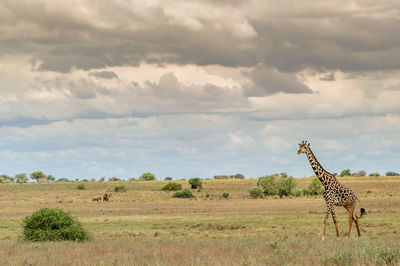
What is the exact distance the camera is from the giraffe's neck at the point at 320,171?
2711 cm

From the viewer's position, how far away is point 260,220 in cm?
4194

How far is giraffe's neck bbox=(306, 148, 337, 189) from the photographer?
27109 millimetres

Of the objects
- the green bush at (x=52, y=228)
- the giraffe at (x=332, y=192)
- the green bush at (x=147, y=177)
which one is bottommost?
the green bush at (x=52, y=228)

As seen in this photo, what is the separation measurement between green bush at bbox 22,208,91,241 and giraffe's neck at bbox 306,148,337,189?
11.5 meters

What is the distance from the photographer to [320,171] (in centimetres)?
2736

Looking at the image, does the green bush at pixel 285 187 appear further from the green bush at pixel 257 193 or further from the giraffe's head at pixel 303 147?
the giraffe's head at pixel 303 147

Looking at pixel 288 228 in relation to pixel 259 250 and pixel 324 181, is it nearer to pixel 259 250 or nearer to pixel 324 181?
pixel 324 181

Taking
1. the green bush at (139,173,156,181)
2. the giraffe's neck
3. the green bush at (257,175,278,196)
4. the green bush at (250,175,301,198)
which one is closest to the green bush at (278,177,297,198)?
the green bush at (250,175,301,198)

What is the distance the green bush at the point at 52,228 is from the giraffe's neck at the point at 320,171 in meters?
11.5

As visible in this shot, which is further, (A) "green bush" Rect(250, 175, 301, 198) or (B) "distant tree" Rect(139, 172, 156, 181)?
(B) "distant tree" Rect(139, 172, 156, 181)

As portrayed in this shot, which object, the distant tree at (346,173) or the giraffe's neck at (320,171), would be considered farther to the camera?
the distant tree at (346,173)

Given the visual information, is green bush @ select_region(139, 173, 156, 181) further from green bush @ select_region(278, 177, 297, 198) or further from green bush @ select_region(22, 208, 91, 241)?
green bush @ select_region(22, 208, 91, 241)

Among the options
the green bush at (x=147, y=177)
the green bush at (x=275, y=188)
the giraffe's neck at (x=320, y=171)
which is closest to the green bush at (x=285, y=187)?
the green bush at (x=275, y=188)

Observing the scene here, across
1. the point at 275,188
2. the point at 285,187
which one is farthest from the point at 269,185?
the point at 285,187
